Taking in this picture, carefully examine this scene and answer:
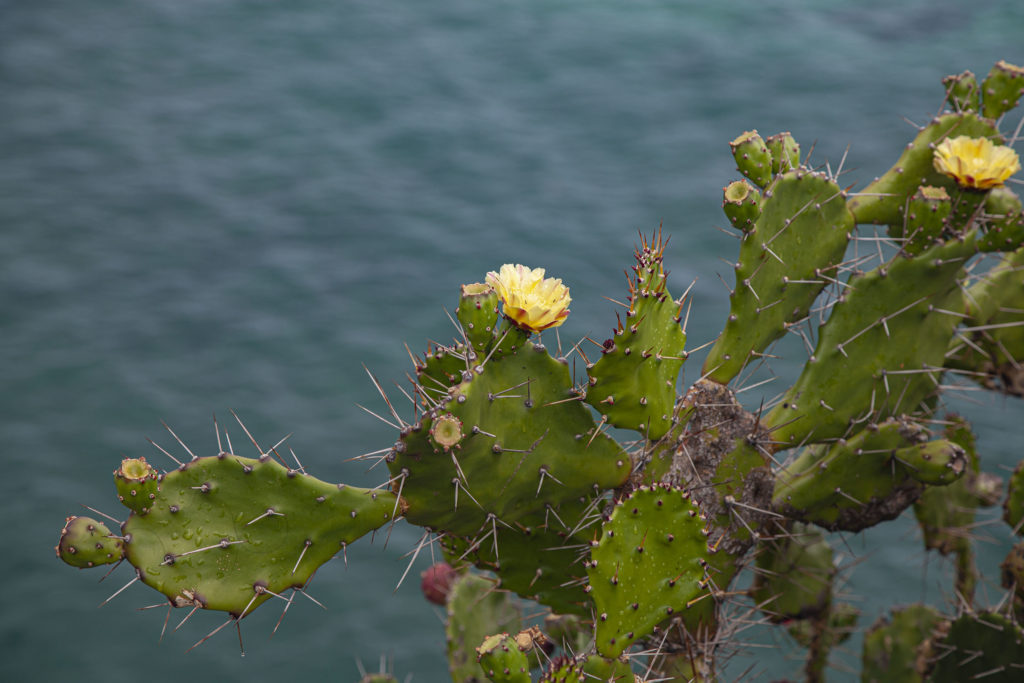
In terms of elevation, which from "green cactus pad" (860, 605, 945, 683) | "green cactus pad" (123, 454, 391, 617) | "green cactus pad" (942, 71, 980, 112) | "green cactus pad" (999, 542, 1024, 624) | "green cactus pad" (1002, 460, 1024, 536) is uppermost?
"green cactus pad" (942, 71, 980, 112)

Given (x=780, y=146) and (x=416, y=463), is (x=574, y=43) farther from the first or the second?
(x=416, y=463)

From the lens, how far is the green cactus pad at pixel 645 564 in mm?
935

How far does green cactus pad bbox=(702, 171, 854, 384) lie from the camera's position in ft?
3.81

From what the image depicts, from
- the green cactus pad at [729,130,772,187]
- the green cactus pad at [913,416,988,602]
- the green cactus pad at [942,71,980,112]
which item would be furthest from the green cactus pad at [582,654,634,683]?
the green cactus pad at [913,416,988,602]

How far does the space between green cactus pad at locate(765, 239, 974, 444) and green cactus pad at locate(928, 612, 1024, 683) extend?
0.42m

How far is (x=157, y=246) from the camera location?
3393mm

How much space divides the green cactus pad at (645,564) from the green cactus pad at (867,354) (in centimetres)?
29

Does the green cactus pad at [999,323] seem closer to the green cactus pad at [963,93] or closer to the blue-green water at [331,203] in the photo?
the green cactus pad at [963,93]

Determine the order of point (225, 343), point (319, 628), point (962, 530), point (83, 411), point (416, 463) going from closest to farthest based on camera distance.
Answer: point (416, 463) → point (962, 530) → point (319, 628) → point (83, 411) → point (225, 343)

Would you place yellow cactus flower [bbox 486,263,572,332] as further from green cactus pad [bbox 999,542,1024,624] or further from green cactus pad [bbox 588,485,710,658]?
green cactus pad [bbox 999,542,1024,624]

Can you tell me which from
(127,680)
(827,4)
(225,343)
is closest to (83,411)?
(225,343)

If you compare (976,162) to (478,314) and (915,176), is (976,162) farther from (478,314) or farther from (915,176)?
(478,314)

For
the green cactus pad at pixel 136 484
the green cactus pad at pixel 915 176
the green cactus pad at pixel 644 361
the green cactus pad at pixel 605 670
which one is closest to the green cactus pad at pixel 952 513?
the green cactus pad at pixel 915 176

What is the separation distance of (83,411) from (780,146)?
2.55m
